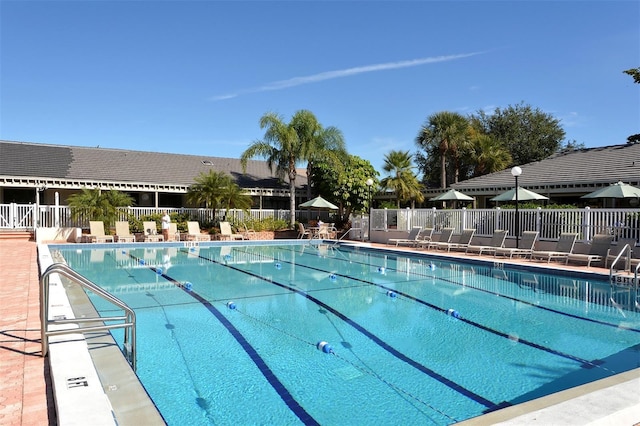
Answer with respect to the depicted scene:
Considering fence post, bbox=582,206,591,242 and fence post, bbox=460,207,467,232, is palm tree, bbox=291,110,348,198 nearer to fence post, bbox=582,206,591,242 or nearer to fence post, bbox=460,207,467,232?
fence post, bbox=460,207,467,232

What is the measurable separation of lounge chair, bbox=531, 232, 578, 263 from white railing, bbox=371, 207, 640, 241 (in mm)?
1087

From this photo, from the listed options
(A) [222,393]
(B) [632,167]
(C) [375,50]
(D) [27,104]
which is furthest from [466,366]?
(D) [27,104]

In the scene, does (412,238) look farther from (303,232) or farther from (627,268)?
(627,268)

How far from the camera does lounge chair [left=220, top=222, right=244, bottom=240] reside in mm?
23794

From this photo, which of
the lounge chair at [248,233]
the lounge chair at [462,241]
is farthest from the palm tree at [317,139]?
the lounge chair at [462,241]

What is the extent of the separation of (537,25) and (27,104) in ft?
85.4

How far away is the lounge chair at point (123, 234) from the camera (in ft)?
69.6

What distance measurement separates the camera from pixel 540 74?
26.8 m

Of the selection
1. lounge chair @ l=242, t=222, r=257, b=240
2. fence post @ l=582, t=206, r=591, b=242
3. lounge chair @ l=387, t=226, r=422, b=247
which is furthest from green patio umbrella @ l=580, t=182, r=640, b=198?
lounge chair @ l=242, t=222, r=257, b=240

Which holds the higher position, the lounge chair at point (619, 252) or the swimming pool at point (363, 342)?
the lounge chair at point (619, 252)

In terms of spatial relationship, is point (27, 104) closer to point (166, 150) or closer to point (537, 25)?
point (166, 150)

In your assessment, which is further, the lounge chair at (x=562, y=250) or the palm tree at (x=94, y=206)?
the palm tree at (x=94, y=206)

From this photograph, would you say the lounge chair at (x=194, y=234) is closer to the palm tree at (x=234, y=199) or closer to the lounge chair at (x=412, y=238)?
the palm tree at (x=234, y=199)

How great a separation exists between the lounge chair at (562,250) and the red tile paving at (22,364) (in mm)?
14091
